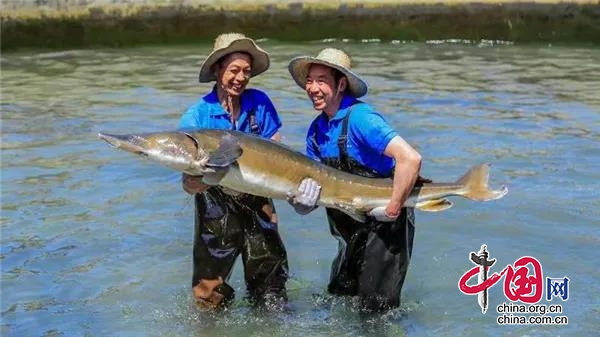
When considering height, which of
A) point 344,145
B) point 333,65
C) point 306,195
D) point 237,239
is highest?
point 333,65

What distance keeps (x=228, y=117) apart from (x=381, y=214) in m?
1.16

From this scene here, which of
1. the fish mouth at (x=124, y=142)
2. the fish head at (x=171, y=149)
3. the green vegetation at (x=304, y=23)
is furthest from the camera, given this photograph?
the green vegetation at (x=304, y=23)

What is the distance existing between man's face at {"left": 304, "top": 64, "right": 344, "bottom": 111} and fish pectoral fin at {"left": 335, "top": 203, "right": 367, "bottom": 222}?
0.63 m

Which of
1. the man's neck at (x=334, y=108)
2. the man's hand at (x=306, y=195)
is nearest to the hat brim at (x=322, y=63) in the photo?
the man's neck at (x=334, y=108)

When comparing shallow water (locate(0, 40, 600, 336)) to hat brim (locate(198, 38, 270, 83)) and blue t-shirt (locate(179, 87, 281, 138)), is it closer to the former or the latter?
blue t-shirt (locate(179, 87, 281, 138))

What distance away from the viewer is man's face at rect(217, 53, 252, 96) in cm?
568

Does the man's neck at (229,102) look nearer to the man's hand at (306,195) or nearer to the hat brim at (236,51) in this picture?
the hat brim at (236,51)

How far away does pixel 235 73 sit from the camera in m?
5.68

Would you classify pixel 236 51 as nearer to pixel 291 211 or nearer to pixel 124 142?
pixel 124 142

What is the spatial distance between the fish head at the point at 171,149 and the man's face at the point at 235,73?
0.60 m

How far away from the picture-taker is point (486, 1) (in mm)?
20469

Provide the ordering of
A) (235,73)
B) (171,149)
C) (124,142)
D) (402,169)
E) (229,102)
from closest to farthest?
(124,142) < (171,149) < (402,169) < (235,73) < (229,102)

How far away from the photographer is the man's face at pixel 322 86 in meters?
5.57

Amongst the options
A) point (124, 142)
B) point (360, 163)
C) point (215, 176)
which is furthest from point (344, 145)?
point (124, 142)
